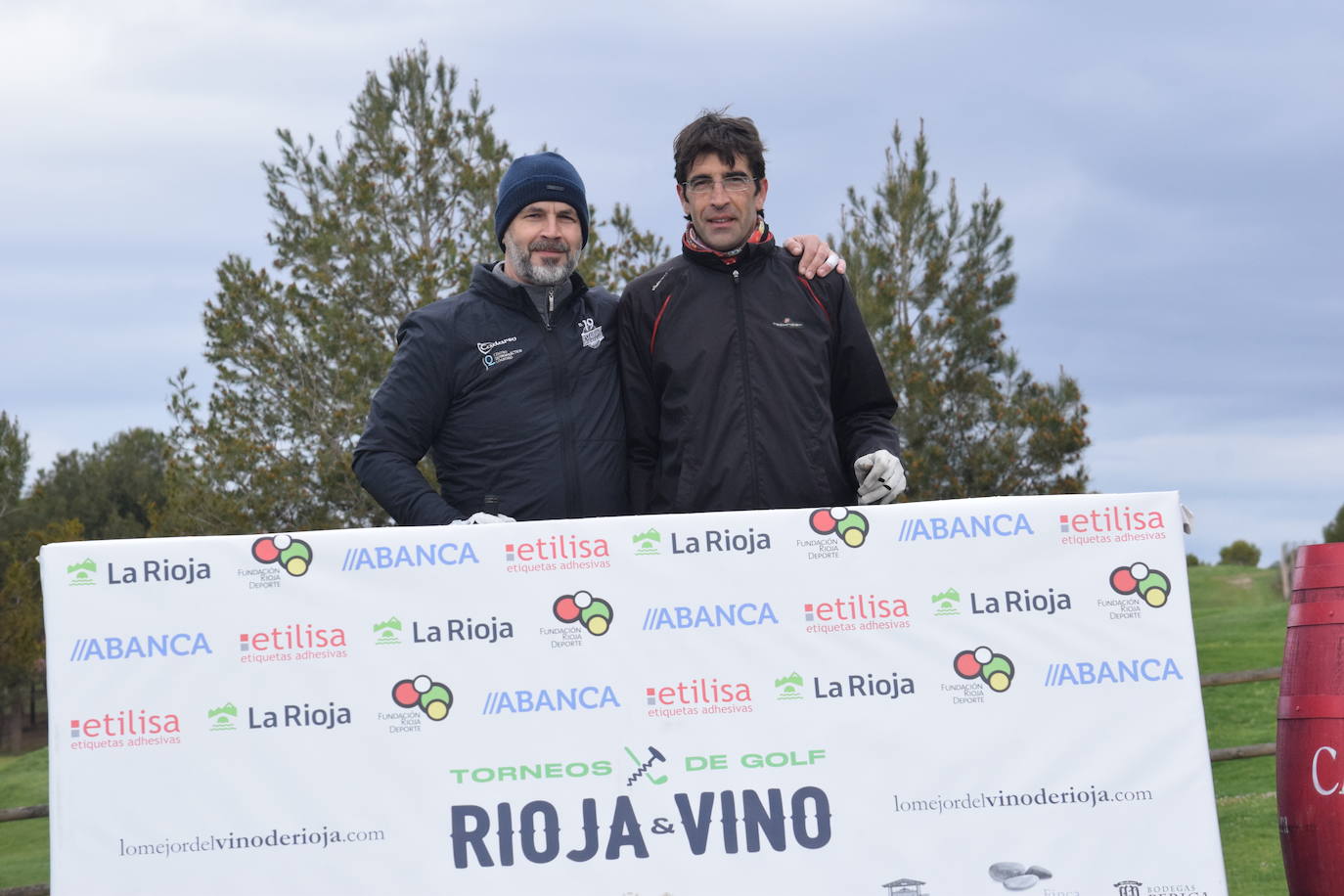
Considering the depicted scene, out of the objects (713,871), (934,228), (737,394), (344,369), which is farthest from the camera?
(934,228)

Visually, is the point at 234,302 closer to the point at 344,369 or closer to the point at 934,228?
the point at 344,369

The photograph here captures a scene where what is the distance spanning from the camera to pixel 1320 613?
13.8 feet

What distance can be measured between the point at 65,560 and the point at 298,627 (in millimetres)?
603

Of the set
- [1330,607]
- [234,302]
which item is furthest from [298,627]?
[234,302]

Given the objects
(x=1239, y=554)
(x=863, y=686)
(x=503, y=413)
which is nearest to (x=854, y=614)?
(x=863, y=686)

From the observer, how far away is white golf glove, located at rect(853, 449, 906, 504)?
3.97 meters

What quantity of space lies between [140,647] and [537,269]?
5.01ft

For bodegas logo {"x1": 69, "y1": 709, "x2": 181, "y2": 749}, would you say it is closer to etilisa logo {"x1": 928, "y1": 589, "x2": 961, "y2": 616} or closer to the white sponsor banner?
the white sponsor banner

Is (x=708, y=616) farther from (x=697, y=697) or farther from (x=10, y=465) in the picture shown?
(x=10, y=465)

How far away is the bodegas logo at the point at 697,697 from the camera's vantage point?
3.57m

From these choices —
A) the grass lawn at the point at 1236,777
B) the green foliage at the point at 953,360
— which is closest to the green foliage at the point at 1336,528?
the grass lawn at the point at 1236,777

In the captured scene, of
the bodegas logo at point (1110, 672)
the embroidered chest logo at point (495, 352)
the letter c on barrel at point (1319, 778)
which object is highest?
the embroidered chest logo at point (495, 352)

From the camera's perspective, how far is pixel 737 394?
13.2 ft

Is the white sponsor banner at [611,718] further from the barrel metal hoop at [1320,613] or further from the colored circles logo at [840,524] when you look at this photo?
the barrel metal hoop at [1320,613]
